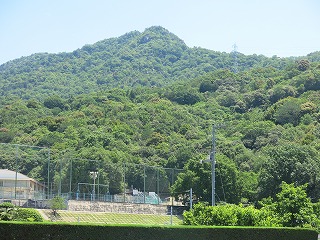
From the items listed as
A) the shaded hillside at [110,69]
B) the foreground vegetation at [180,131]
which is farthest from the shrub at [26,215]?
the shaded hillside at [110,69]

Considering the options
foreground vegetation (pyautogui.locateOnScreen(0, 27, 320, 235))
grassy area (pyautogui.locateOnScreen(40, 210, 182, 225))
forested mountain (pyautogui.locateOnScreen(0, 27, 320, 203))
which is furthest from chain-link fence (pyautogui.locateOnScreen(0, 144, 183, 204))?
grassy area (pyautogui.locateOnScreen(40, 210, 182, 225))

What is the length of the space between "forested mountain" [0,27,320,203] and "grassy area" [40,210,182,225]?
4.92 meters

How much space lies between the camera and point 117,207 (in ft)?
189

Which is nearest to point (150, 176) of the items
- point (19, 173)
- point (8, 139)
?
point (19, 173)

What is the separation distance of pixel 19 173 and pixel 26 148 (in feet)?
7.82

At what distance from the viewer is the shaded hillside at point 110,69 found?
15650cm

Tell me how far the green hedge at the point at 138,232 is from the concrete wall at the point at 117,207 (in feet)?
90.8

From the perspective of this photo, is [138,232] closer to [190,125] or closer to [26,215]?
[26,215]

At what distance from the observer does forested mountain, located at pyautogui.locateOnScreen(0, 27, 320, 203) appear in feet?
203

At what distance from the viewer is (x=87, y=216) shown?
169 feet

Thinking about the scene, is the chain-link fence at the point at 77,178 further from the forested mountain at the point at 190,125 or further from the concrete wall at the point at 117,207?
the concrete wall at the point at 117,207

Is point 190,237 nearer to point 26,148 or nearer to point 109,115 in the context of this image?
point 26,148

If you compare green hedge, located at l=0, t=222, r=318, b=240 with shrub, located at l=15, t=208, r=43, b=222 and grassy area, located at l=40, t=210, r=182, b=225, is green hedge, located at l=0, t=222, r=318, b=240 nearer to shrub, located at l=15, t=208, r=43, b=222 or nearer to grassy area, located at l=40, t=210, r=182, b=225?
shrub, located at l=15, t=208, r=43, b=222

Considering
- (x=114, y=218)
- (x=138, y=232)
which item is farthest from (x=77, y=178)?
(x=138, y=232)
